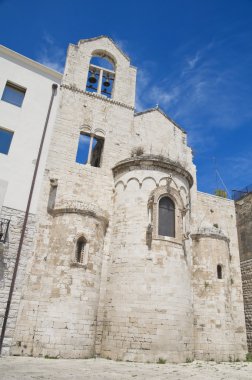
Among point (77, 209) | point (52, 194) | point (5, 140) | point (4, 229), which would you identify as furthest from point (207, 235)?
point (5, 140)

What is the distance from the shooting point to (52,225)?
41.1 ft

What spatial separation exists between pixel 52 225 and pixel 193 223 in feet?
25.8

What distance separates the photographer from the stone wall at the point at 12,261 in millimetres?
10750

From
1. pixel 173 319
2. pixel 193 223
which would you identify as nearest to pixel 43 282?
pixel 173 319

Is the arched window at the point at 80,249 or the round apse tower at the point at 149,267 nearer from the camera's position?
the round apse tower at the point at 149,267

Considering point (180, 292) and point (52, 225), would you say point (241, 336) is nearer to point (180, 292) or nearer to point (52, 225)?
point (180, 292)

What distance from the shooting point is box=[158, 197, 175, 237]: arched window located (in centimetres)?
1312

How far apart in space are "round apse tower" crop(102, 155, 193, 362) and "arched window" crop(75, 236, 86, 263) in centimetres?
146

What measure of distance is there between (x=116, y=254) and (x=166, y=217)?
9.23ft

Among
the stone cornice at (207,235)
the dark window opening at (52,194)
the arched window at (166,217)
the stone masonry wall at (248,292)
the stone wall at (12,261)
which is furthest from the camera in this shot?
the stone masonry wall at (248,292)

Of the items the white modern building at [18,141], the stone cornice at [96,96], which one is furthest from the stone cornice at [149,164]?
the stone cornice at [96,96]

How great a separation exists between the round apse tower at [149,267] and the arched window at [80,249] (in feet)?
4.79

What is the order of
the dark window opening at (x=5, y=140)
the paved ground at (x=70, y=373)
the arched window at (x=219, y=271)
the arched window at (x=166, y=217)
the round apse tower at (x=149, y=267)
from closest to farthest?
the paved ground at (x=70, y=373)
the round apse tower at (x=149, y=267)
the arched window at (x=166, y=217)
the dark window opening at (x=5, y=140)
the arched window at (x=219, y=271)

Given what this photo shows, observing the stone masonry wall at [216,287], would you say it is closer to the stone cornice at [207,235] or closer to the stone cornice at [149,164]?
the stone cornice at [207,235]
